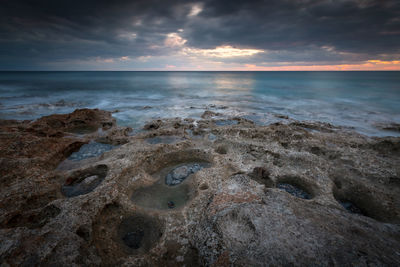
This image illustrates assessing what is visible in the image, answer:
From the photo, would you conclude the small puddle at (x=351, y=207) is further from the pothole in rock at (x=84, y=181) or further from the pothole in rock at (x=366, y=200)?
the pothole in rock at (x=84, y=181)

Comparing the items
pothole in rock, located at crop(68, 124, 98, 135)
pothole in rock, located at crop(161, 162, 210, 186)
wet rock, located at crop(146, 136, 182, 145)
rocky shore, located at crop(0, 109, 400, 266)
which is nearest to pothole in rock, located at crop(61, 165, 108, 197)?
rocky shore, located at crop(0, 109, 400, 266)

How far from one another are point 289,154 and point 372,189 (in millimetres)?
2395

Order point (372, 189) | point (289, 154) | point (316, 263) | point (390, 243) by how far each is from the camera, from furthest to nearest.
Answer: point (289, 154) → point (372, 189) → point (390, 243) → point (316, 263)

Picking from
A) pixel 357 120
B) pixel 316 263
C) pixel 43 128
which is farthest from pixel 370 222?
pixel 357 120

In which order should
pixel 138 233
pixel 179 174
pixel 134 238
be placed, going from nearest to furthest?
pixel 134 238 → pixel 138 233 → pixel 179 174

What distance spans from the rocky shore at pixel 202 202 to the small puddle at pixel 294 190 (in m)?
0.03

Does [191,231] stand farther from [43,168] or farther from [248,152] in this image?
[43,168]

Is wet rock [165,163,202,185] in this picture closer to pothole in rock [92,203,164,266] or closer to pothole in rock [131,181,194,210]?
pothole in rock [131,181,194,210]

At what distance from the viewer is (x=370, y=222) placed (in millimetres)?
3650

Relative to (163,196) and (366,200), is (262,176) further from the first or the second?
(163,196)

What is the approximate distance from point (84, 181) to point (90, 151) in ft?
A: 9.18

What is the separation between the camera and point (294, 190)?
532 centimetres

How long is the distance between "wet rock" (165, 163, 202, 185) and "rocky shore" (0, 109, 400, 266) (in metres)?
0.04

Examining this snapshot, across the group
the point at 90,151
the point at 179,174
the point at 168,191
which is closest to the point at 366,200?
the point at 179,174
